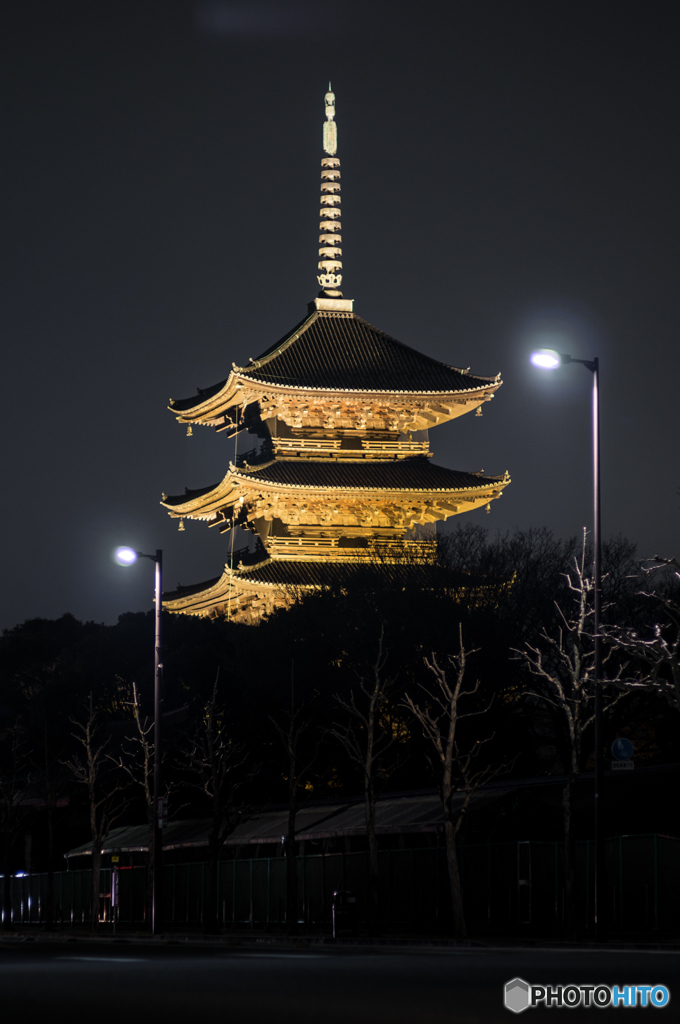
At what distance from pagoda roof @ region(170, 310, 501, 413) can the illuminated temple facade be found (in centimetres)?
8

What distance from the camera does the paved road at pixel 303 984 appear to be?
39.2ft

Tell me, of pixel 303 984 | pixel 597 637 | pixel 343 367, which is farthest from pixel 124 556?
pixel 343 367

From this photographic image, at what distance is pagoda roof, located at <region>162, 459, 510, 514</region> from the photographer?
6281 centimetres

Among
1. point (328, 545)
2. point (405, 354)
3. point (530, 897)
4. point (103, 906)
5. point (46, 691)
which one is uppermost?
point (405, 354)

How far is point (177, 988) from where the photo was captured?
15047 millimetres

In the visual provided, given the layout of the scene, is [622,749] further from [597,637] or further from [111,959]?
[111,959]

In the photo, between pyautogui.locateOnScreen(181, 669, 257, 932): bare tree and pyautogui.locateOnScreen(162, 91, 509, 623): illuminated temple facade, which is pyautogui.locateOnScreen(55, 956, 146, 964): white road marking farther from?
pyautogui.locateOnScreen(162, 91, 509, 623): illuminated temple facade

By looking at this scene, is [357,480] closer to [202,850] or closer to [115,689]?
[115,689]

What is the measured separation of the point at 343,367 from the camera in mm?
67438

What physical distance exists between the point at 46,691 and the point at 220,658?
8861 millimetres

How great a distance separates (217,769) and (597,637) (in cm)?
1891

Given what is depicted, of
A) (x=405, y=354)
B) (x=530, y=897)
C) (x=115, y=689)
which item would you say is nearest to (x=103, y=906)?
(x=115, y=689)

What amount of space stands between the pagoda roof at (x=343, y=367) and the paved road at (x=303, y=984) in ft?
145

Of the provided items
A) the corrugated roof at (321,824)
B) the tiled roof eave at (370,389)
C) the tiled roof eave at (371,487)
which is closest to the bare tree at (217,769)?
the corrugated roof at (321,824)
